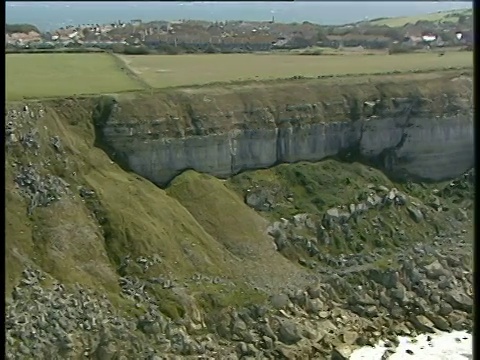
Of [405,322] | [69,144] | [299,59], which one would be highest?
[299,59]

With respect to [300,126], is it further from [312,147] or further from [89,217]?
[89,217]

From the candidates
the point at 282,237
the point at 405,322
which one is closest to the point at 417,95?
the point at 282,237

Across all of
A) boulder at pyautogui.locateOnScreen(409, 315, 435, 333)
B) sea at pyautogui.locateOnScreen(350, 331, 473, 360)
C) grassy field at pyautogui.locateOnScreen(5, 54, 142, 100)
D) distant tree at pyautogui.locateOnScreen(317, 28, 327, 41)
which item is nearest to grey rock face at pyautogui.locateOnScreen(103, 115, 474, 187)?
grassy field at pyautogui.locateOnScreen(5, 54, 142, 100)

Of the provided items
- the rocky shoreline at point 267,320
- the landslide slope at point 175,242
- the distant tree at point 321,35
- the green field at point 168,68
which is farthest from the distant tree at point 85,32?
the rocky shoreline at point 267,320

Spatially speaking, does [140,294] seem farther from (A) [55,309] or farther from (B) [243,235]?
(B) [243,235]

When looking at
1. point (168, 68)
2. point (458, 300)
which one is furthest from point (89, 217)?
point (458, 300)

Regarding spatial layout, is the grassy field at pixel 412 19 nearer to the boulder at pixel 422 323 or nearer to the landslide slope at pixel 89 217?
the landslide slope at pixel 89 217

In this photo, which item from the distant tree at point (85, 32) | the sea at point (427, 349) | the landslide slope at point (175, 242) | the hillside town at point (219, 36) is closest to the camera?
the landslide slope at point (175, 242)
